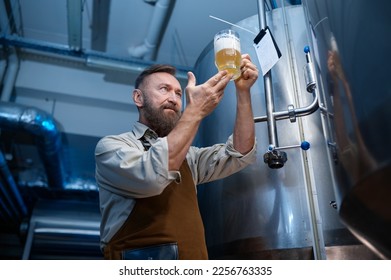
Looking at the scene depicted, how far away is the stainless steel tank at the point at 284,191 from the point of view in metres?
0.87

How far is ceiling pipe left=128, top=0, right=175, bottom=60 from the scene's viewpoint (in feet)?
6.19

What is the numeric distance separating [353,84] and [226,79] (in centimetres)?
40

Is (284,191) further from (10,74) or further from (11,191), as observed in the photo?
(11,191)

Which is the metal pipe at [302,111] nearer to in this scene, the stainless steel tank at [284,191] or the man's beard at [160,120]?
the stainless steel tank at [284,191]

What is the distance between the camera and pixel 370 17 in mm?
497

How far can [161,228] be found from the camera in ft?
2.67

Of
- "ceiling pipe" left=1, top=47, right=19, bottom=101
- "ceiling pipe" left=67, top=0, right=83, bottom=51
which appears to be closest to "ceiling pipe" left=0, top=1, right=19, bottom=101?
"ceiling pipe" left=1, top=47, right=19, bottom=101

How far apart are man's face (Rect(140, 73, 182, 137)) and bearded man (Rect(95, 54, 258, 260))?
6 centimetres

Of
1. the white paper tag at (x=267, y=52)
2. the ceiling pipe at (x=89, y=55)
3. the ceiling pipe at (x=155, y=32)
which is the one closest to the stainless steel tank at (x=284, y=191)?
the white paper tag at (x=267, y=52)

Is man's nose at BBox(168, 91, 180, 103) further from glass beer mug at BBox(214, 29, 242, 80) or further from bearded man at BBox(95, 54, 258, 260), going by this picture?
glass beer mug at BBox(214, 29, 242, 80)

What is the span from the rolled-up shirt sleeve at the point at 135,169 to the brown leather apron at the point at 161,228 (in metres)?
0.06

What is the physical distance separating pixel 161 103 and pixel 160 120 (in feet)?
0.20

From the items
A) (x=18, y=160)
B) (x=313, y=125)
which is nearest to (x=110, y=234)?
(x=313, y=125)
